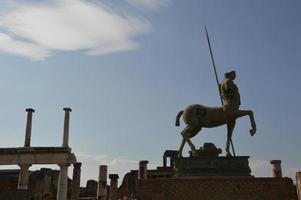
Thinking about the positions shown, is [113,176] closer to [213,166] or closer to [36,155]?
[36,155]

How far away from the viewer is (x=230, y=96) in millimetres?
10492

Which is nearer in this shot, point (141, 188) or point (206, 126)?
point (141, 188)

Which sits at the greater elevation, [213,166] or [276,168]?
[276,168]

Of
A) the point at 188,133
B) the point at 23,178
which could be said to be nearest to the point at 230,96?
the point at 188,133

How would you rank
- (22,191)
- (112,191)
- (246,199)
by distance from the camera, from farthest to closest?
1. (112,191)
2. (22,191)
3. (246,199)

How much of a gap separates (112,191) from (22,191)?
7.47m

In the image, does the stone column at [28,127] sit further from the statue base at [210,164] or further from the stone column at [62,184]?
the statue base at [210,164]

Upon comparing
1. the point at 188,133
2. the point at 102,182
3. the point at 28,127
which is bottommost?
the point at 102,182

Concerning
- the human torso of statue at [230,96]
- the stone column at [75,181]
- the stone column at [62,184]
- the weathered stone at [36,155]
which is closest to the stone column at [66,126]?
the weathered stone at [36,155]

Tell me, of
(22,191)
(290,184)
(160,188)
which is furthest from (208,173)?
(22,191)

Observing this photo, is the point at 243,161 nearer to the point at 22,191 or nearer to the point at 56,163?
the point at 22,191

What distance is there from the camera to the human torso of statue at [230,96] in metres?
10.5

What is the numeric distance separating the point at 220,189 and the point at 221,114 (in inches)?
84.1

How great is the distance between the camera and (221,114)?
10.5m
